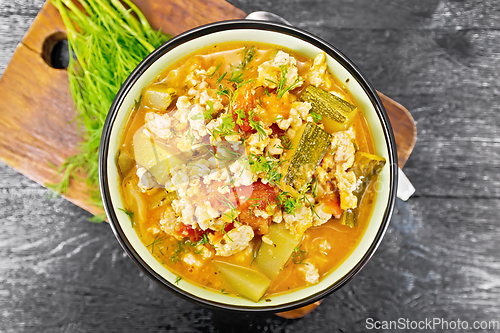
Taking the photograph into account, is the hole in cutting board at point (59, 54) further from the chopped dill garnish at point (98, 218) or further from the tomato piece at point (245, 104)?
the tomato piece at point (245, 104)

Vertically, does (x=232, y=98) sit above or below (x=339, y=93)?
above

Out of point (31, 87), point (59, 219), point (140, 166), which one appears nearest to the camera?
point (140, 166)

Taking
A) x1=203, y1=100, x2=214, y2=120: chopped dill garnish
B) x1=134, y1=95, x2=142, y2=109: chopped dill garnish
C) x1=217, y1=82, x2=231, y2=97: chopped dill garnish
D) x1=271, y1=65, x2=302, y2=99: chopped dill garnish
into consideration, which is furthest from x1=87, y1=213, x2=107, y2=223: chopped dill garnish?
x1=271, y1=65, x2=302, y2=99: chopped dill garnish

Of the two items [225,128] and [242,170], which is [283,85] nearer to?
[225,128]

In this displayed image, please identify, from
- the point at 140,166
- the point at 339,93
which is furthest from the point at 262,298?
the point at 339,93

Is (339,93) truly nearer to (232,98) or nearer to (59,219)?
(232,98)

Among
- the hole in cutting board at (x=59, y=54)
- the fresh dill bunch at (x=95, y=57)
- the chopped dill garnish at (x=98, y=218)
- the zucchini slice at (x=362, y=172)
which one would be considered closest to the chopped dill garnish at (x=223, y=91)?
the fresh dill bunch at (x=95, y=57)

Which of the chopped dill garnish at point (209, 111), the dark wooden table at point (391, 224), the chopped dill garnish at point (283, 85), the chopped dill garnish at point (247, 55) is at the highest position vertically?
the chopped dill garnish at point (247, 55)
